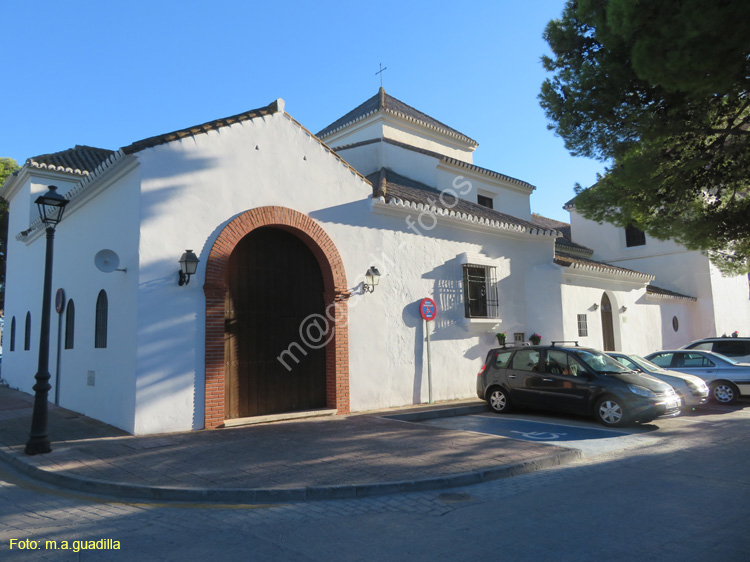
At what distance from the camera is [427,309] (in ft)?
42.2

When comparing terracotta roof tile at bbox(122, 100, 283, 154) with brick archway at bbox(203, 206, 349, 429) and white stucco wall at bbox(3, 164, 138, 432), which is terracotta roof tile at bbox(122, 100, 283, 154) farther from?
brick archway at bbox(203, 206, 349, 429)

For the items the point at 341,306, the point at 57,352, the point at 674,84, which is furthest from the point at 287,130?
the point at 57,352

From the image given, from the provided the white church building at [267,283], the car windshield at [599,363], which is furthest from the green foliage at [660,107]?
the white church building at [267,283]

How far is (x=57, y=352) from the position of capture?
13.0m

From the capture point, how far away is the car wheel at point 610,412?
9914mm

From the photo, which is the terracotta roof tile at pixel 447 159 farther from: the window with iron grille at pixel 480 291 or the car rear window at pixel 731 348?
the car rear window at pixel 731 348

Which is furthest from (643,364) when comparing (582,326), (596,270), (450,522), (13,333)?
(13,333)

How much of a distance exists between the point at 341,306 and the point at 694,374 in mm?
9172

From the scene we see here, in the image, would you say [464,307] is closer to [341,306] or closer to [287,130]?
[341,306]

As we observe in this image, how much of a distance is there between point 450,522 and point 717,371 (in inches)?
448

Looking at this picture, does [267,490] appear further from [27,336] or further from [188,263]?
[27,336]

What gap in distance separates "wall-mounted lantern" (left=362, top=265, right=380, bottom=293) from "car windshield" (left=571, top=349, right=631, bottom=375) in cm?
440

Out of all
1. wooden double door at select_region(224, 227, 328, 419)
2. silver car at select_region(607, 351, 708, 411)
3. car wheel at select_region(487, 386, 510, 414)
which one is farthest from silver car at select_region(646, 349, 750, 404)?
wooden double door at select_region(224, 227, 328, 419)

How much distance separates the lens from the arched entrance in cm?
1925
